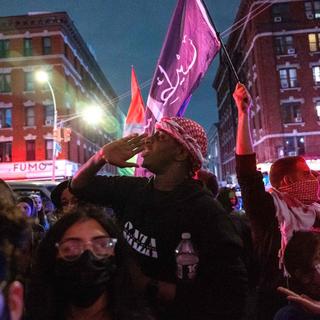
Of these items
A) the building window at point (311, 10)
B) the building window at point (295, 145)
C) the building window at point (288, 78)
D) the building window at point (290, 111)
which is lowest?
the building window at point (295, 145)

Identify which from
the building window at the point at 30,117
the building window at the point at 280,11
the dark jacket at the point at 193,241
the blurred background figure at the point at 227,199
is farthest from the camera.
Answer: the building window at the point at 280,11

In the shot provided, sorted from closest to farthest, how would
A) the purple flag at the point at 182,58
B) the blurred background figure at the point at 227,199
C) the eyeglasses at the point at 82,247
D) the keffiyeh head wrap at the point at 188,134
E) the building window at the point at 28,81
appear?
the eyeglasses at the point at 82,247 → the keffiyeh head wrap at the point at 188,134 → the purple flag at the point at 182,58 → the blurred background figure at the point at 227,199 → the building window at the point at 28,81

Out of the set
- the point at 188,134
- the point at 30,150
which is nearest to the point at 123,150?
the point at 188,134

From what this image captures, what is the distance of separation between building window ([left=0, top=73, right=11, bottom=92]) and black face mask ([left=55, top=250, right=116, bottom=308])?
39304 mm

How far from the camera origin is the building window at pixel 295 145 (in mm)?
36731

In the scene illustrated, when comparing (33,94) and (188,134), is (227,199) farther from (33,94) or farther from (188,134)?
(33,94)

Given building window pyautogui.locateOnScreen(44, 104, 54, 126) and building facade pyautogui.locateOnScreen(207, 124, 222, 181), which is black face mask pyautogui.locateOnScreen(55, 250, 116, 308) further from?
building facade pyautogui.locateOnScreen(207, 124, 222, 181)

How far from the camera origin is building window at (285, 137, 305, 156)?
36731 millimetres

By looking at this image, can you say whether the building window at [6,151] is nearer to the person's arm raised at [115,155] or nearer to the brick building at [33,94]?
the brick building at [33,94]

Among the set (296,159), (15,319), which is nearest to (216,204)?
(296,159)

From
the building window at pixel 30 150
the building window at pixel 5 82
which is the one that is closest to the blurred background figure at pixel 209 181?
the building window at pixel 30 150

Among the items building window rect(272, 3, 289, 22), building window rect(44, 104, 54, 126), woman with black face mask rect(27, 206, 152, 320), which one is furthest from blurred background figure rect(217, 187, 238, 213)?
building window rect(272, 3, 289, 22)

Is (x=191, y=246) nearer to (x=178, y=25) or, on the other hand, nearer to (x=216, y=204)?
(x=216, y=204)

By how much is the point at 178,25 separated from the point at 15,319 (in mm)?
4628
